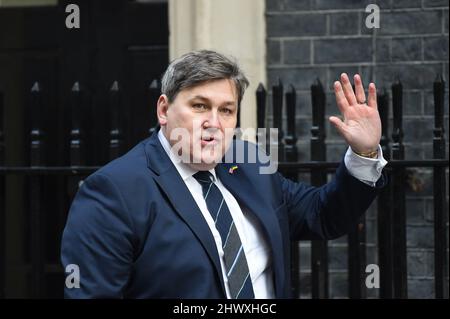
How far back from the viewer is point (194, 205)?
274 cm

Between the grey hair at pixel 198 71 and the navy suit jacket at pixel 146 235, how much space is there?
0.69 feet

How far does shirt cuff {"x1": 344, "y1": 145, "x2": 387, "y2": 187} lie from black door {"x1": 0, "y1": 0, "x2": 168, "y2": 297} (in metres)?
2.90

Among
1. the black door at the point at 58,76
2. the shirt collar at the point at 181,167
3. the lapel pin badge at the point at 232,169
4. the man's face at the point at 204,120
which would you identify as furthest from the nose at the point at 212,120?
the black door at the point at 58,76

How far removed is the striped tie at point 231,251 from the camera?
2.70 meters

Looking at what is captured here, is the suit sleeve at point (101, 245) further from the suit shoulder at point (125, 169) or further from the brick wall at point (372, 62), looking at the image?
the brick wall at point (372, 62)

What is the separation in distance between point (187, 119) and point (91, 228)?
0.41 meters

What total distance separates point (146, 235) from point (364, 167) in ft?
2.42

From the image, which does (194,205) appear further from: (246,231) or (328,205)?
(328,205)

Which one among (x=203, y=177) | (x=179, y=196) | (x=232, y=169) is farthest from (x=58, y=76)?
(x=179, y=196)

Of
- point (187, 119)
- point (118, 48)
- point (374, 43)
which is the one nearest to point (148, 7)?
point (118, 48)

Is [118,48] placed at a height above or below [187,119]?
above

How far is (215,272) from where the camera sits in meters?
2.67

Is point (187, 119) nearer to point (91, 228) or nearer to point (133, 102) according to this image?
point (91, 228)

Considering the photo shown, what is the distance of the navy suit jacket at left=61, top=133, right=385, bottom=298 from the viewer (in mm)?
2617
